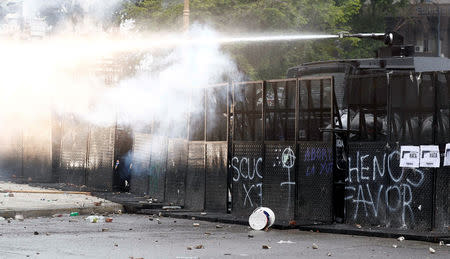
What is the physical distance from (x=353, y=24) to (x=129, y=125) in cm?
3225

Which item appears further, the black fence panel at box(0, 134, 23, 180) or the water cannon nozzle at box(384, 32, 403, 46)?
the black fence panel at box(0, 134, 23, 180)

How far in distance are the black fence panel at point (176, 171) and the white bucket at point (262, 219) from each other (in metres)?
3.88

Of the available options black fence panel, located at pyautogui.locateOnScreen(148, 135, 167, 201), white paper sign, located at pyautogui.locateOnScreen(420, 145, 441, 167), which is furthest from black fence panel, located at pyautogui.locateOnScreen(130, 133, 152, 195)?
white paper sign, located at pyautogui.locateOnScreen(420, 145, 441, 167)

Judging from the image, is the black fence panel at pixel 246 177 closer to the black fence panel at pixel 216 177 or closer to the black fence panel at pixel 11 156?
the black fence panel at pixel 216 177

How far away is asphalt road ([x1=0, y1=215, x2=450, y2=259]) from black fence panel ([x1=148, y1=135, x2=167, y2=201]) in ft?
13.0

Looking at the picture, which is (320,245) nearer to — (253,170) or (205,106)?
(253,170)

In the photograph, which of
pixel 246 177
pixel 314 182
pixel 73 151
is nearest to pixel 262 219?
pixel 314 182

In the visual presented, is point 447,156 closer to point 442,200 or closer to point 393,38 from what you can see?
point 442,200

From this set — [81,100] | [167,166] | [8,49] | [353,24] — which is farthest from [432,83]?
[353,24]

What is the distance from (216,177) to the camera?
57.8ft

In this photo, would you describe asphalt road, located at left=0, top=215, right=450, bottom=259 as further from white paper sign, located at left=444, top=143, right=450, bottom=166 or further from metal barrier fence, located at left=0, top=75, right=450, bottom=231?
white paper sign, located at left=444, top=143, right=450, bottom=166

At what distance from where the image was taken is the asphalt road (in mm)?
10984

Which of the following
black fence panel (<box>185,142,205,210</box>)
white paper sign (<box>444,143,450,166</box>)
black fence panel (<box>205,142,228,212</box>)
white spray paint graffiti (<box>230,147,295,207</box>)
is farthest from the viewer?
black fence panel (<box>185,142,205,210</box>)

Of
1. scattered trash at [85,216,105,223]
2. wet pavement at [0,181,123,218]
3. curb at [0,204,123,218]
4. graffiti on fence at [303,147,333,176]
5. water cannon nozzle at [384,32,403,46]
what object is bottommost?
scattered trash at [85,216,105,223]
